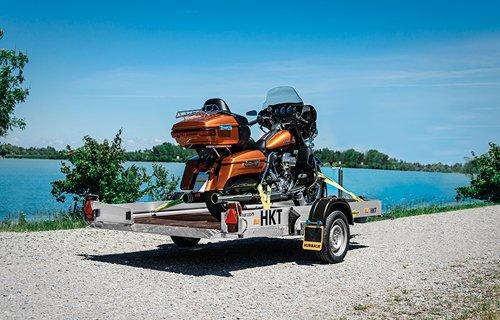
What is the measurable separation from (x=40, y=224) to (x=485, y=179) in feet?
68.9

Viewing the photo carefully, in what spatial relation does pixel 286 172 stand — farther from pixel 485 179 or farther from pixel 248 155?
pixel 485 179

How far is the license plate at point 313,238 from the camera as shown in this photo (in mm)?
10211

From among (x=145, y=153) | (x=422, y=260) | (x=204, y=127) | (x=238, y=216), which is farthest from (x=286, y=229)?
(x=145, y=153)

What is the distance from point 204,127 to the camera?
1002 cm

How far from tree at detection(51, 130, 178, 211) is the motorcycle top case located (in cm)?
924

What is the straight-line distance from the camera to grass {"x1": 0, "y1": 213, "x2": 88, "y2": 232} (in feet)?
48.6

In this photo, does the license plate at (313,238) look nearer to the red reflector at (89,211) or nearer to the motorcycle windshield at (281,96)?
the motorcycle windshield at (281,96)

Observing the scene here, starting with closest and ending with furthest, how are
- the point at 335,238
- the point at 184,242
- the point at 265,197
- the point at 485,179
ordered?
the point at 265,197 → the point at 335,238 → the point at 184,242 → the point at 485,179

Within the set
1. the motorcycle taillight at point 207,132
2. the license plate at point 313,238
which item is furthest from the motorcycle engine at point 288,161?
the motorcycle taillight at point 207,132

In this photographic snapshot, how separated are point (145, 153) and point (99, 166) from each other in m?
3.39

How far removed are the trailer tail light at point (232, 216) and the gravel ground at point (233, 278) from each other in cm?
76

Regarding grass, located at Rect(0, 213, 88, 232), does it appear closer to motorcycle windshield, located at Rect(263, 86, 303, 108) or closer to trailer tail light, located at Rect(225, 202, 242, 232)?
motorcycle windshield, located at Rect(263, 86, 303, 108)

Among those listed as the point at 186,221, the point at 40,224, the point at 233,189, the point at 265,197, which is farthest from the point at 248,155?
the point at 40,224

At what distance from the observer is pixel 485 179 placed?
29.6 m
